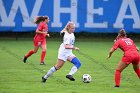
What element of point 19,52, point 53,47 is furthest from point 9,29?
point 19,52

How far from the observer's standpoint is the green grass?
15.2 meters

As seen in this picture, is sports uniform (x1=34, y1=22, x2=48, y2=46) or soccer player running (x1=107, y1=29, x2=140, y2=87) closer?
soccer player running (x1=107, y1=29, x2=140, y2=87)

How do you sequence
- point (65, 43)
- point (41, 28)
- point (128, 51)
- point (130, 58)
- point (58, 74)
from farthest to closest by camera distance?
point (41, 28), point (58, 74), point (65, 43), point (128, 51), point (130, 58)

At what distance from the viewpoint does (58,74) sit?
18.6 m

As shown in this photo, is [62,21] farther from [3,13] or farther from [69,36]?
[69,36]

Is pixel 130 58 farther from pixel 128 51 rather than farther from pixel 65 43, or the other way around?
pixel 65 43

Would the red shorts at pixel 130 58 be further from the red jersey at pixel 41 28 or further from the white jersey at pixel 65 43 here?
the red jersey at pixel 41 28

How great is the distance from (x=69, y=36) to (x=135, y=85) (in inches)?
97.7

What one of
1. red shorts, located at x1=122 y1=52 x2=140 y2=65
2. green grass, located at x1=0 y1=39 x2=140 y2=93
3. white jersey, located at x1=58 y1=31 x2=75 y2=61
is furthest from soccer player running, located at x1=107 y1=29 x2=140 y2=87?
white jersey, located at x1=58 y1=31 x2=75 y2=61

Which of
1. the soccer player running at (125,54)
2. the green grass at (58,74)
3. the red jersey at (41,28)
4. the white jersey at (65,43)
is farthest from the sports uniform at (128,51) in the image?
the red jersey at (41,28)

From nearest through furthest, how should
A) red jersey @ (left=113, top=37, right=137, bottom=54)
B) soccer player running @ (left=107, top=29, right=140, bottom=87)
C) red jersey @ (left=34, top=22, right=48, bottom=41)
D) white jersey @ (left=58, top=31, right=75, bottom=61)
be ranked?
soccer player running @ (left=107, top=29, right=140, bottom=87) → red jersey @ (left=113, top=37, right=137, bottom=54) → white jersey @ (left=58, top=31, right=75, bottom=61) → red jersey @ (left=34, top=22, right=48, bottom=41)

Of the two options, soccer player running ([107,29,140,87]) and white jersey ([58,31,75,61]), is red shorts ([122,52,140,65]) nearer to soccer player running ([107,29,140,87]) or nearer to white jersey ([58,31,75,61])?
soccer player running ([107,29,140,87])

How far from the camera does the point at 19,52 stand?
26.2 m

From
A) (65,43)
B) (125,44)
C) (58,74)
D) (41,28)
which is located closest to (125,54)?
(125,44)
